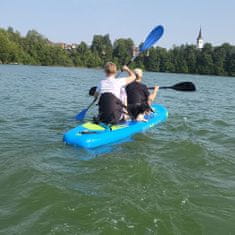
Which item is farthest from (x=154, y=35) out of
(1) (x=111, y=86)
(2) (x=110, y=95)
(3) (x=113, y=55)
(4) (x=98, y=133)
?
(3) (x=113, y=55)

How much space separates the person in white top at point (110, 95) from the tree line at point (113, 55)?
194 feet

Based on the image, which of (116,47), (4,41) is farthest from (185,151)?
(116,47)

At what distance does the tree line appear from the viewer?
69.5m

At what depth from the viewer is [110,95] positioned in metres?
7.00

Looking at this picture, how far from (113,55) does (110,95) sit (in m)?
85.9

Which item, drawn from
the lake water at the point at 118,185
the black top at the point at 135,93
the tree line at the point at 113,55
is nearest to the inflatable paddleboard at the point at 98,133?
the lake water at the point at 118,185

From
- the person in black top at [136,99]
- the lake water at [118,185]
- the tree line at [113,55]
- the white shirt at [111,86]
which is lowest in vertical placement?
the tree line at [113,55]

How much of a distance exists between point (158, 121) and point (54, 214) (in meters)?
5.57

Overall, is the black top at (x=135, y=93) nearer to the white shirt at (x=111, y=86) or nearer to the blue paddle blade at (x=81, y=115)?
the white shirt at (x=111, y=86)

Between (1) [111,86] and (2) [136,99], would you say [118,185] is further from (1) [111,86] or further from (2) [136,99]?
(2) [136,99]

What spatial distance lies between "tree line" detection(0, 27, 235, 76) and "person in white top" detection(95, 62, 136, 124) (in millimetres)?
58994

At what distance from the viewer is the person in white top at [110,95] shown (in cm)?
702

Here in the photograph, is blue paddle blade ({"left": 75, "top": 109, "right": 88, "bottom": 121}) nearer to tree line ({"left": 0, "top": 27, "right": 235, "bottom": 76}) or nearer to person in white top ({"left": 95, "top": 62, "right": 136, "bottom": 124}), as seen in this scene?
person in white top ({"left": 95, "top": 62, "right": 136, "bottom": 124})

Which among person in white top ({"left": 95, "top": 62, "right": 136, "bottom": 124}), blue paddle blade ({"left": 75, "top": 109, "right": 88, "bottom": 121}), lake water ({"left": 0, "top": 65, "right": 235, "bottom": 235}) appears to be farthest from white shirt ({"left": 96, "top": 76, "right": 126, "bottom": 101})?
blue paddle blade ({"left": 75, "top": 109, "right": 88, "bottom": 121})
